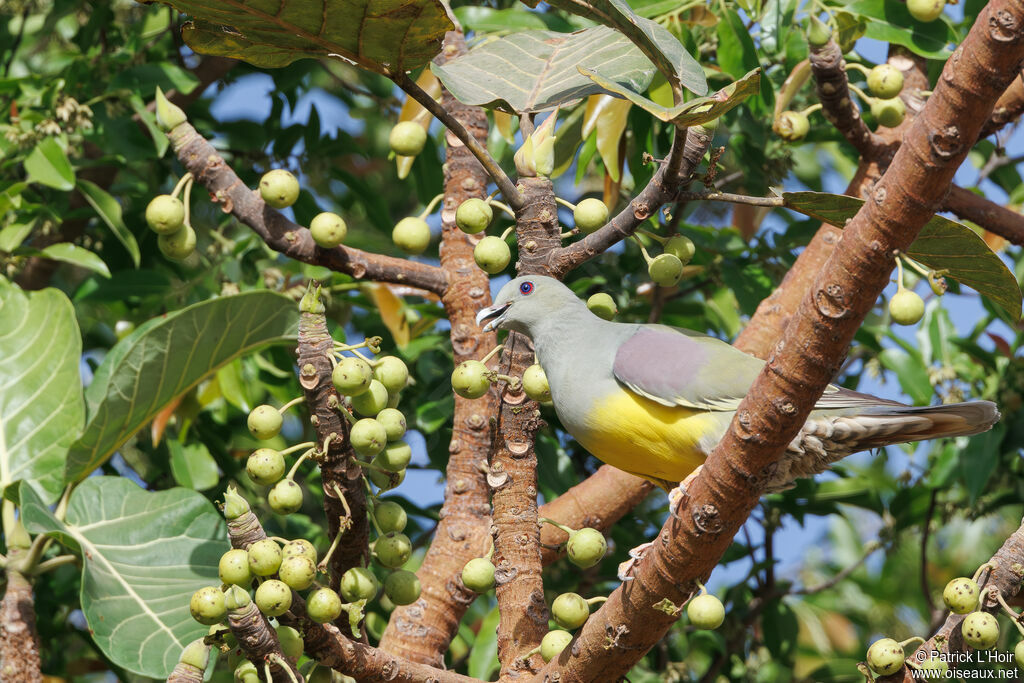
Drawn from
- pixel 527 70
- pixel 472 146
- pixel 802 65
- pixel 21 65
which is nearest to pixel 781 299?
pixel 802 65

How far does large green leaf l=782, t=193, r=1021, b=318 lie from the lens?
2.00 m

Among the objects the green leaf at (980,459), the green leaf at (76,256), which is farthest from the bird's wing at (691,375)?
the green leaf at (76,256)

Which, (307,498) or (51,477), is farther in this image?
(307,498)

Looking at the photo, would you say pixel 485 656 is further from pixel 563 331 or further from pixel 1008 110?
pixel 1008 110

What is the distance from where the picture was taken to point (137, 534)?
2.81m

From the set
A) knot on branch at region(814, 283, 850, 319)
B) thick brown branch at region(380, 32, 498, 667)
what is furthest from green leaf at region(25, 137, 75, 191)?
knot on branch at region(814, 283, 850, 319)

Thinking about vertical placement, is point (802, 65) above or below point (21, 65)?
above

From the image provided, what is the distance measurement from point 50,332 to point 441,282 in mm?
1231

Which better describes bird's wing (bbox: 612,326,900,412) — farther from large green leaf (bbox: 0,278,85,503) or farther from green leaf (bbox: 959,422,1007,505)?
large green leaf (bbox: 0,278,85,503)

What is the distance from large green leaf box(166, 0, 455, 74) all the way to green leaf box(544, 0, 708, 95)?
8.9 inches

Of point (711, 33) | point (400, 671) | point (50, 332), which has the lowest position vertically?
point (50, 332)

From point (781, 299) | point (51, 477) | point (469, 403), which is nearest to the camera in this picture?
point (469, 403)

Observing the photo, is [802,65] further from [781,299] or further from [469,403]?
[469,403]

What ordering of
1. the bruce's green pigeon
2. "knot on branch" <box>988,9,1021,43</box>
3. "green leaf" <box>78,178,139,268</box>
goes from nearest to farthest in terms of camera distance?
"knot on branch" <box>988,9,1021,43</box> < the bruce's green pigeon < "green leaf" <box>78,178,139,268</box>
